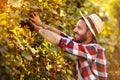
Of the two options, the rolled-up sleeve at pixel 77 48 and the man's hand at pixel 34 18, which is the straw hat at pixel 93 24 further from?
the man's hand at pixel 34 18

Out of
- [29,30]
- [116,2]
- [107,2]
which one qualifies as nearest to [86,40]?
[29,30]

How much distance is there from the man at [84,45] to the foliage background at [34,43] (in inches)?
7.6

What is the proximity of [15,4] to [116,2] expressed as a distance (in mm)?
8192

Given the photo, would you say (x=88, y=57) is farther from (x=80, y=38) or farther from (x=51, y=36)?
(x=51, y=36)

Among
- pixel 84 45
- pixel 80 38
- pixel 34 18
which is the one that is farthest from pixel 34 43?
pixel 84 45

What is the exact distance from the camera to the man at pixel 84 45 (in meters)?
4.56

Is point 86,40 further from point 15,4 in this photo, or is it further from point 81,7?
point 81,7

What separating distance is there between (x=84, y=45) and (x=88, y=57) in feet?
0.40

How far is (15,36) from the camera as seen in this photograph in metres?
4.50

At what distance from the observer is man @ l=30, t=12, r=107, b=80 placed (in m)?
4.56

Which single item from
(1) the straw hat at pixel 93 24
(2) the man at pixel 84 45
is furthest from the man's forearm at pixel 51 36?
(1) the straw hat at pixel 93 24

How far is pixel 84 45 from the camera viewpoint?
4660 mm

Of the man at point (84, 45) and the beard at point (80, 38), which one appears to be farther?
the beard at point (80, 38)

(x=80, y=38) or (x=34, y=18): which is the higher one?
(x=34, y=18)
